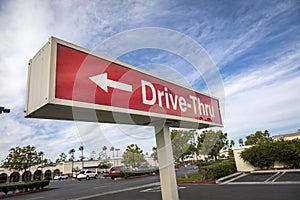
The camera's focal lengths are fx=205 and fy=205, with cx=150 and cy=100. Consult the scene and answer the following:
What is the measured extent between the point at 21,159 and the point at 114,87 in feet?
98.0

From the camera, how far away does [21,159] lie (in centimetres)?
2603

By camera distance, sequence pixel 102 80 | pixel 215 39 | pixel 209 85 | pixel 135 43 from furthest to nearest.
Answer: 1. pixel 215 39
2. pixel 209 85
3. pixel 135 43
4. pixel 102 80

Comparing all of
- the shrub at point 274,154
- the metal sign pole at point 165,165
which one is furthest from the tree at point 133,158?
the metal sign pole at point 165,165

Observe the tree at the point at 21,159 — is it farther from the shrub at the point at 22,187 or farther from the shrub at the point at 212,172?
the shrub at the point at 212,172

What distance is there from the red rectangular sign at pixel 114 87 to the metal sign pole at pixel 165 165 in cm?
31

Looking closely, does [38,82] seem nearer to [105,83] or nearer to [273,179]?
[105,83]

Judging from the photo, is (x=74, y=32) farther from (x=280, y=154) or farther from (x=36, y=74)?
(x=280, y=154)

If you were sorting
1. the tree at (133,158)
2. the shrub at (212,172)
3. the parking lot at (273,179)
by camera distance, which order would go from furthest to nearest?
1. the tree at (133,158)
2. the shrub at (212,172)
3. the parking lot at (273,179)

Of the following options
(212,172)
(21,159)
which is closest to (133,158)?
(21,159)

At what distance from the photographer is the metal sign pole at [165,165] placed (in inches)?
99.6

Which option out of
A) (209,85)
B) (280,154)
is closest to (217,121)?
(209,85)

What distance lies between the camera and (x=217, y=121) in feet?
11.7

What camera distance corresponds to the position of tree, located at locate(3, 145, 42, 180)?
84.3 feet

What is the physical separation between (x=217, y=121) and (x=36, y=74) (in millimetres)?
2884
